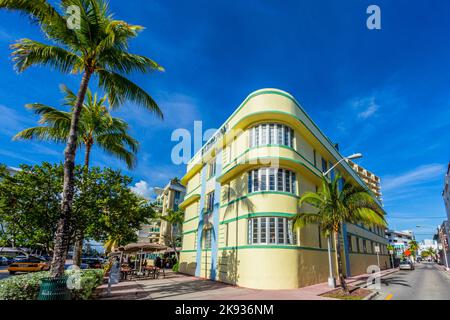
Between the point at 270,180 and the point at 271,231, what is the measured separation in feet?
10.7

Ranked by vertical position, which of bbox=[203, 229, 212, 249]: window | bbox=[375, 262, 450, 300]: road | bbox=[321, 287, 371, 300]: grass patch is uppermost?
bbox=[203, 229, 212, 249]: window

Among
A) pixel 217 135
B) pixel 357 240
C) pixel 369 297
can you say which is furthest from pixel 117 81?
pixel 357 240

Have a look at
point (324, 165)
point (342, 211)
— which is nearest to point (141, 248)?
point (342, 211)

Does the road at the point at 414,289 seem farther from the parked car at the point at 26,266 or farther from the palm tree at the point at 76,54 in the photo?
the parked car at the point at 26,266

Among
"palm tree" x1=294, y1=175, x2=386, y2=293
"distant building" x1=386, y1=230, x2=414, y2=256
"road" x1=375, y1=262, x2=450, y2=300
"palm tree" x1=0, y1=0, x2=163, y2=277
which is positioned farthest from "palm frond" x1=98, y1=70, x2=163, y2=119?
"distant building" x1=386, y1=230, x2=414, y2=256

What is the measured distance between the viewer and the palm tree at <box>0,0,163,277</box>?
961 centimetres

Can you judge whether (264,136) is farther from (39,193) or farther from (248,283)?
(39,193)

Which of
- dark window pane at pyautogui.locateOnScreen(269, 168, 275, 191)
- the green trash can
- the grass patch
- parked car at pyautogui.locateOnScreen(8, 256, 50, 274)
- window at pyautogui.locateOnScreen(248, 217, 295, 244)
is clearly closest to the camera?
the green trash can

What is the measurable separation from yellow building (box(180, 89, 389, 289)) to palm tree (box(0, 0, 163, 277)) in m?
8.31

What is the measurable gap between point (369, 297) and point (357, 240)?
59.4 ft

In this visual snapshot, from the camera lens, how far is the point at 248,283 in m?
15.2

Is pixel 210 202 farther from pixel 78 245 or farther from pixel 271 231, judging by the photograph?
pixel 78 245

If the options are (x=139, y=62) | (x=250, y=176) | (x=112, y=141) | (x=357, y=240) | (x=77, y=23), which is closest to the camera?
(x=77, y=23)

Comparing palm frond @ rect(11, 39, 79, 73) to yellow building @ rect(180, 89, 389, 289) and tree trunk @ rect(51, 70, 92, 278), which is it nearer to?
tree trunk @ rect(51, 70, 92, 278)
